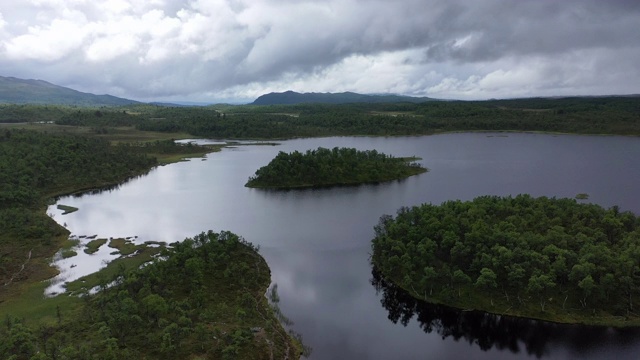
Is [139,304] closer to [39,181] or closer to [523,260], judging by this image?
[523,260]

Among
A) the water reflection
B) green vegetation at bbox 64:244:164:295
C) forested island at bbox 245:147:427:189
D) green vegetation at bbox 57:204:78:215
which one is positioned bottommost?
the water reflection

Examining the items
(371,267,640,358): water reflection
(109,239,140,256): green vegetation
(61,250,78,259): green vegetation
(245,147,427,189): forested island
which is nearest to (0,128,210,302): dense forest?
(61,250,78,259): green vegetation

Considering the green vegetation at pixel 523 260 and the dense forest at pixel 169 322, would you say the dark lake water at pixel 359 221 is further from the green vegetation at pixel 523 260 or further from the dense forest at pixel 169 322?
the dense forest at pixel 169 322

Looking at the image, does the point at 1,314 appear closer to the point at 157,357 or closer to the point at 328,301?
the point at 157,357

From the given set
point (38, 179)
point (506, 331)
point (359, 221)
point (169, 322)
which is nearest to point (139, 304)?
point (169, 322)

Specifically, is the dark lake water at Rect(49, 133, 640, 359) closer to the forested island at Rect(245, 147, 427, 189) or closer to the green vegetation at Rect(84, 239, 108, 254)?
the green vegetation at Rect(84, 239, 108, 254)

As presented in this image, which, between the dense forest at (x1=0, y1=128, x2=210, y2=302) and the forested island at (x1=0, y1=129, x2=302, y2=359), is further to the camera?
the dense forest at (x1=0, y1=128, x2=210, y2=302)

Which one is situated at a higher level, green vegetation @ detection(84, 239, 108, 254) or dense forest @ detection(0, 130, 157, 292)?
dense forest @ detection(0, 130, 157, 292)
